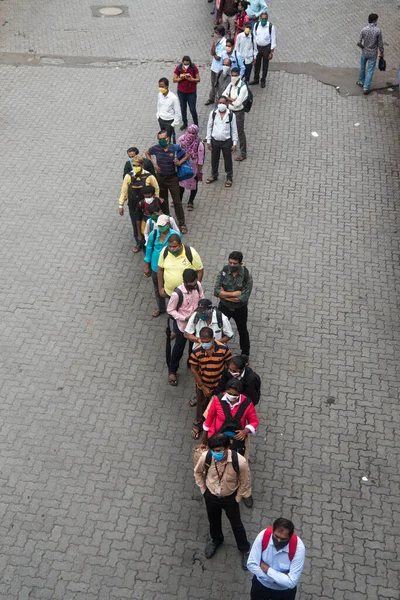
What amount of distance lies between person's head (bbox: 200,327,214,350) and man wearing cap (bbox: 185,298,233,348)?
9.7 inches

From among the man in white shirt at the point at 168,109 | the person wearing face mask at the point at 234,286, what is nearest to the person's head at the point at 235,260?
the person wearing face mask at the point at 234,286

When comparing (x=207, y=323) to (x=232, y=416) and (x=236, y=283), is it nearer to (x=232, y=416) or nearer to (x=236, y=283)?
(x=236, y=283)

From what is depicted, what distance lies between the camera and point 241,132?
40.8ft

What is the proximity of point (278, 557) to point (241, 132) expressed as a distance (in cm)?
890

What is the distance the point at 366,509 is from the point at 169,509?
2.07 m

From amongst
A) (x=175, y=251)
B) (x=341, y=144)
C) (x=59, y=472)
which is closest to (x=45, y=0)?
(x=341, y=144)

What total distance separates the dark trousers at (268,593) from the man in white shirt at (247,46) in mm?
10726

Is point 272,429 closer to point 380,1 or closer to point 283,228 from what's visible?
point 283,228

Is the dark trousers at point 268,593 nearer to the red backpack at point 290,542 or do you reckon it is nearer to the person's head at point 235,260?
the red backpack at point 290,542

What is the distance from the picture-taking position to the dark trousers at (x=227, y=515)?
5934 mm

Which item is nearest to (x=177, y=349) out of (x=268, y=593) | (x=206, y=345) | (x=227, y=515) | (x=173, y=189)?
(x=206, y=345)

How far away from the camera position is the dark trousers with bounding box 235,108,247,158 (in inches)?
480

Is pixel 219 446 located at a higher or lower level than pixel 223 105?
lower

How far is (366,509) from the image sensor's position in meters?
6.89
